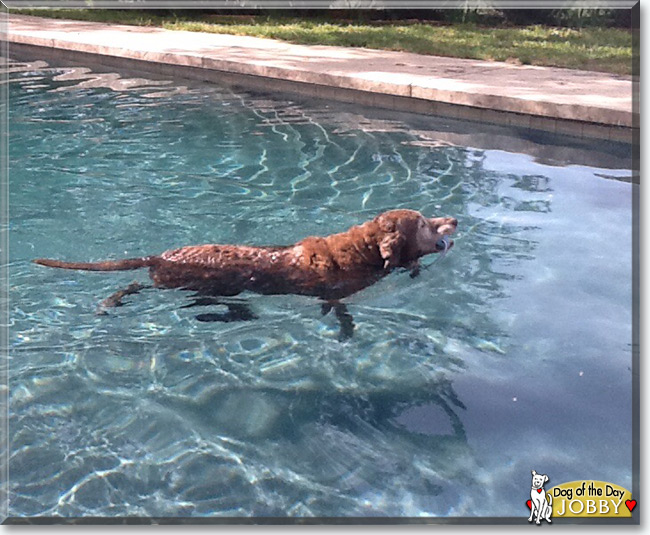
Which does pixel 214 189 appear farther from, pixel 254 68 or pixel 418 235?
pixel 254 68

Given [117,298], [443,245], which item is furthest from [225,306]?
[443,245]

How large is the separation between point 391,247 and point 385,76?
6583 millimetres

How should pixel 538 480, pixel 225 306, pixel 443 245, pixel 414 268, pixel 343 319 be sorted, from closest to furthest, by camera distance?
pixel 538 480 < pixel 343 319 < pixel 225 306 < pixel 414 268 < pixel 443 245

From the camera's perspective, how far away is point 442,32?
631 inches

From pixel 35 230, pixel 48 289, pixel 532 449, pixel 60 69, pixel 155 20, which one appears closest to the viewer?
pixel 532 449

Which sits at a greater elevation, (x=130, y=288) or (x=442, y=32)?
(x=442, y=32)

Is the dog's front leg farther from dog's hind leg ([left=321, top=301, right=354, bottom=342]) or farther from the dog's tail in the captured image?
the dog's tail

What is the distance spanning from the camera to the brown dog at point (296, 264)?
→ 529 cm

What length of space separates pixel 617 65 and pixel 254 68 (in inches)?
217

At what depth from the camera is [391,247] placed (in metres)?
5.23

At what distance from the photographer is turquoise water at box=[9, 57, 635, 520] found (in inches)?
154

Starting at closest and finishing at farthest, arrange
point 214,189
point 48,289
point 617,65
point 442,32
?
point 48,289 < point 214,189 < point 617,65 < point 442,32

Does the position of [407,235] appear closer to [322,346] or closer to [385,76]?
[322,346]

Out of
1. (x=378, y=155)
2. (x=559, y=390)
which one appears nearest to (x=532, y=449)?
(x=559, y=390)
